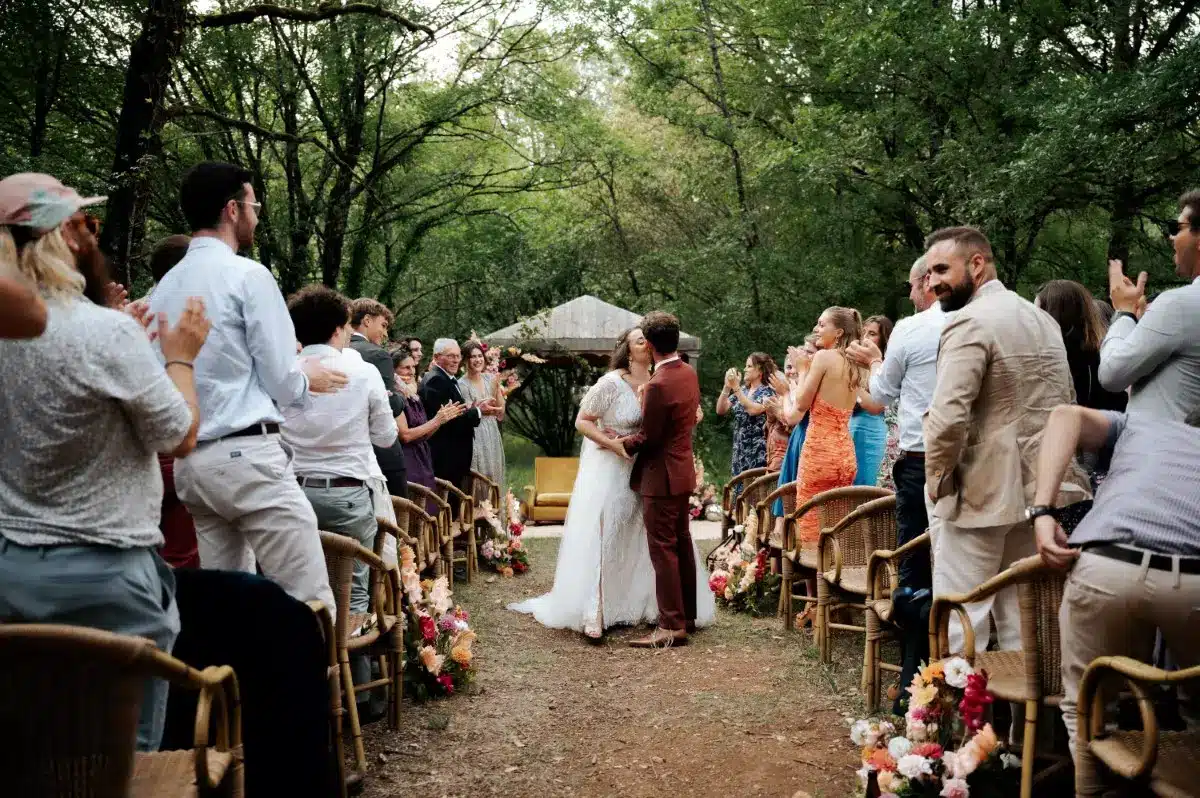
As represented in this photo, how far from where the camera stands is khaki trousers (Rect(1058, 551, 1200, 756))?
2.52 metres

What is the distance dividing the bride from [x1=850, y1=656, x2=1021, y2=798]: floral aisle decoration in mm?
3837

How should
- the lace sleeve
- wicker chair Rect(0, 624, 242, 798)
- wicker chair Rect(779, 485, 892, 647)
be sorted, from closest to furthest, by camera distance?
1. wicker chair Rect(0, 624, 242, 798)
2. wicker chair Rect(779, 485, 892, 647)
3. the lace sleeve

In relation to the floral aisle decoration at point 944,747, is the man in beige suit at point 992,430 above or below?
above

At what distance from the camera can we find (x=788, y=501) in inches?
309

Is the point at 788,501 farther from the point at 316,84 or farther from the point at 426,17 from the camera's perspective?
the point at 316,84

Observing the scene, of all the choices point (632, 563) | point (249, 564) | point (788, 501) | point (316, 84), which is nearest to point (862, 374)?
point (788, 501)

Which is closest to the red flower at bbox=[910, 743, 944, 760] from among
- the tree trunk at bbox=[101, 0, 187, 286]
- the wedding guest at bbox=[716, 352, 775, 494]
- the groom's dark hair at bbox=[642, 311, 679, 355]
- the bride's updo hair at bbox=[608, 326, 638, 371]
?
the groom's dark hair at bbox=[642, 311, 679, 355]

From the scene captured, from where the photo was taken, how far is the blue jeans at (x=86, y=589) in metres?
2.38

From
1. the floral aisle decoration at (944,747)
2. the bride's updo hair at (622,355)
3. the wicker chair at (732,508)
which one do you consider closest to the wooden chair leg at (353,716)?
the floral aisle decoration at (944,747)

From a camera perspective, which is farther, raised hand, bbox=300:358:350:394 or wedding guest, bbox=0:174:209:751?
raised hand, bbox=300:358:350:394

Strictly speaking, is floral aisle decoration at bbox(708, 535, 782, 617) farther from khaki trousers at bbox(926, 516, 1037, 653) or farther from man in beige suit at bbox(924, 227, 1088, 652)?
man in beige suit at bbox(924, 227, 1088, 652)

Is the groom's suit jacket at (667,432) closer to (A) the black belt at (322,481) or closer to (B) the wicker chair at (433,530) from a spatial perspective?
(B) the wicker chair at (433,530)

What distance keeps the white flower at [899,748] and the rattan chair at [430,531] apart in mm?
3255

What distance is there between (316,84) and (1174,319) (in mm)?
14825
